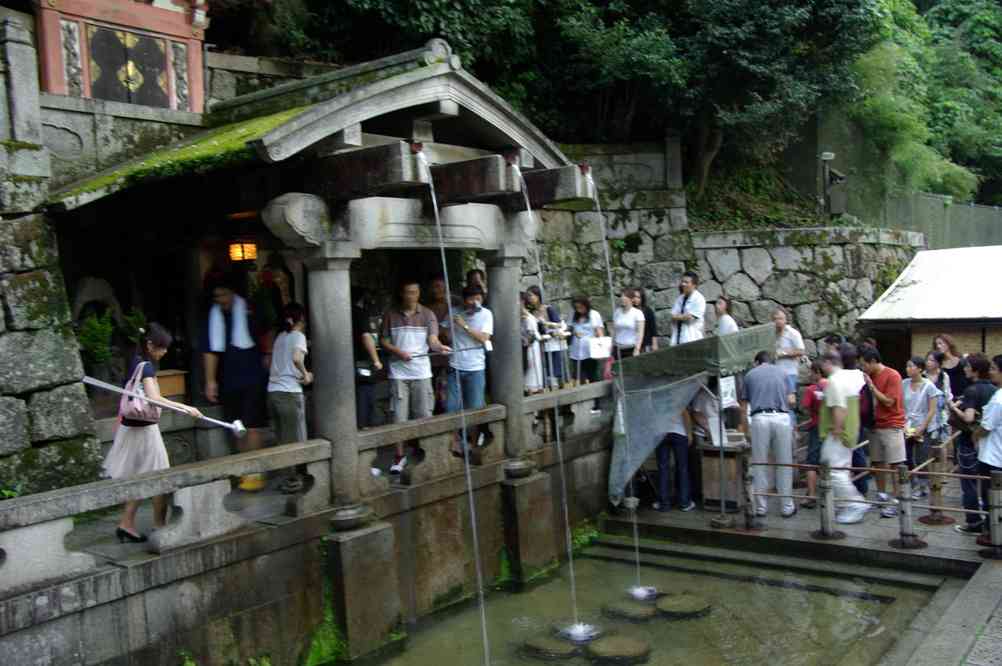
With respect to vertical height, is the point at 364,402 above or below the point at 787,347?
below

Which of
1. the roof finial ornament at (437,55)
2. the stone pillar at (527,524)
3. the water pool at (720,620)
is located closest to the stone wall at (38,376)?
the water pool at (720,620)

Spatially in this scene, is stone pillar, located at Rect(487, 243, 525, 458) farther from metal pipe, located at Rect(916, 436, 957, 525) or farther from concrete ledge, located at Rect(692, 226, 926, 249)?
concrete ledge, located at Rect(692, 226, 926, 249)

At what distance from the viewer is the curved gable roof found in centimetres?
715

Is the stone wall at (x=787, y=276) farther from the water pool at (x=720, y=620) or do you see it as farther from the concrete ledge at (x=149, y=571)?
the concrete ledge at (x=149, y=571)

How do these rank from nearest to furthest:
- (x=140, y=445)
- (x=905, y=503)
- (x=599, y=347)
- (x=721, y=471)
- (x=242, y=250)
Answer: (x=140, y=445), (x=905, y=503), (x=721, y=471), (x=242, y=250), (x=599, y=347)

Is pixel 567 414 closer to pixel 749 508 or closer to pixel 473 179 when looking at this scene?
pixel 749 508

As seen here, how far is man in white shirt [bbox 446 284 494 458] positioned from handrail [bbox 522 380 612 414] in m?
0.61

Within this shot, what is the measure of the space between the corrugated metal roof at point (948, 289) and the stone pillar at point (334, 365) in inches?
414

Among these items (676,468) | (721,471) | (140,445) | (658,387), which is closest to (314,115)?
(140,445)

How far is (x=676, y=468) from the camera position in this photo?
37.0 feet

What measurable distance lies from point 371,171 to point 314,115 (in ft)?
2.20

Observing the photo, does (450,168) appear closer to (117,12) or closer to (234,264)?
(234,264)

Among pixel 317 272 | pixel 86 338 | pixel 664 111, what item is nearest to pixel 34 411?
pixel 86 338

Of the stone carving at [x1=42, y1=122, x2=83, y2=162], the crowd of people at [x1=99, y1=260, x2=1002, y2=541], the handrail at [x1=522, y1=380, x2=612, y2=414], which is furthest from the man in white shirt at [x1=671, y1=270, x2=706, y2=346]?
the stone carving at [x1=42, y1=122, x2=83, y2=162]
